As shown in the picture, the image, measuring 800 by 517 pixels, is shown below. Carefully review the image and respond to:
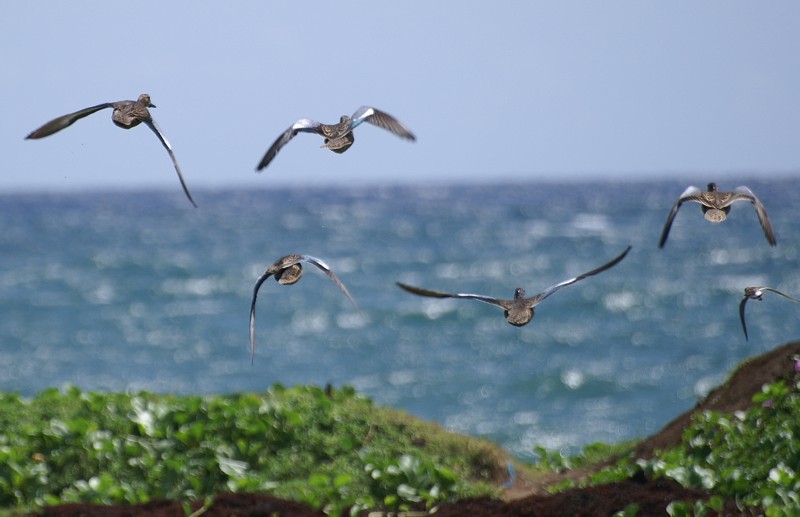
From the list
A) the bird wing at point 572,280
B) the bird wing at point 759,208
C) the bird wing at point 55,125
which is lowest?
the bird wing at point 572,280

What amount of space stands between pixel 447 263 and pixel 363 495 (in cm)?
3314

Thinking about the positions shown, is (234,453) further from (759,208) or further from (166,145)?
(759,208)

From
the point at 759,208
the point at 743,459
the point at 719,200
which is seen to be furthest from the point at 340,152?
the point at 743,459

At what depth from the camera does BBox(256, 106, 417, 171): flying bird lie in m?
5.50

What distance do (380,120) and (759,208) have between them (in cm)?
208

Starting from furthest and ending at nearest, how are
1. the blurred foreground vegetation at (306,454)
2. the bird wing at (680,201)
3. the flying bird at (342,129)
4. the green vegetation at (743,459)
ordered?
the blurred foreground vegetation at (306,454) → the green vegetation at (743,459) → the flying bird at (342,129) → the bird wing at (680,201)

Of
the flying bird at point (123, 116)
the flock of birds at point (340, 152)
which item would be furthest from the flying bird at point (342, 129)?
the flying bird at point (123, 116)

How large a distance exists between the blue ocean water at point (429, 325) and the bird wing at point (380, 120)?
1015 cm

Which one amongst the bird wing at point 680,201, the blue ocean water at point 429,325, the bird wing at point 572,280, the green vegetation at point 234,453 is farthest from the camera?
the blue ocean water at point 429,325

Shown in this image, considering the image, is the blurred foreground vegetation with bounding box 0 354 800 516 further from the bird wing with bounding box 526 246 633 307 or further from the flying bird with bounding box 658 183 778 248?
the bird wing with bounding box 526 246 633 307

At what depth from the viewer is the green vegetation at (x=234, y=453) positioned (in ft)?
21.8

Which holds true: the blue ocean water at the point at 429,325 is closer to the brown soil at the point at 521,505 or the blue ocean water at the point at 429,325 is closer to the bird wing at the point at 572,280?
the brown soil at the point at 521,505

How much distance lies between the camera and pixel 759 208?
513 centimetres

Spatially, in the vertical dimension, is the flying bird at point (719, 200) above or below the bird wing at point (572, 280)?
above
